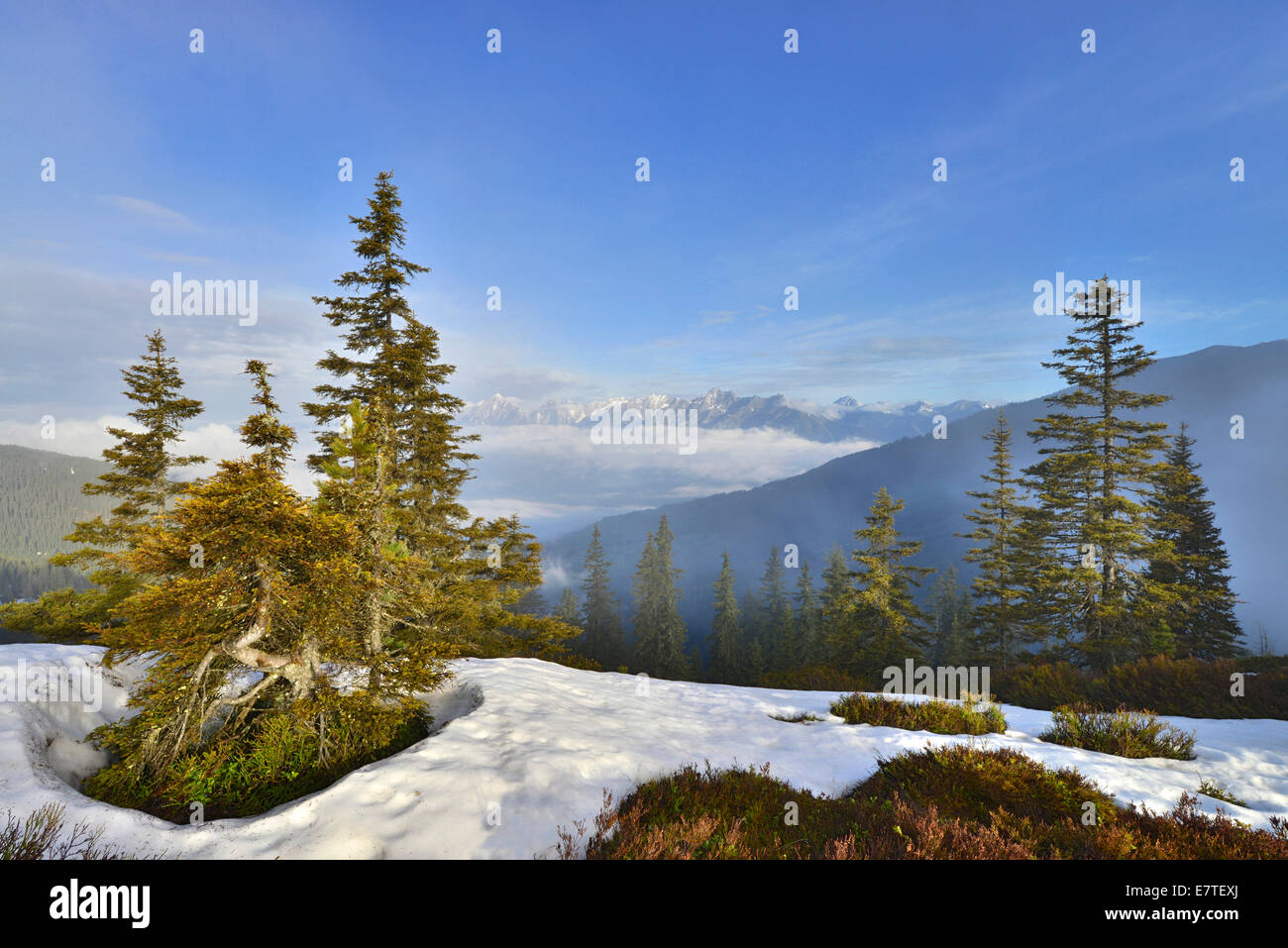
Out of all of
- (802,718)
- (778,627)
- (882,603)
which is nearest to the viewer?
(802,718)

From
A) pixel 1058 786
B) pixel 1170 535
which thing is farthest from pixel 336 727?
pixel 1170 535

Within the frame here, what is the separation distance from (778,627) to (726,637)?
31.3 ft

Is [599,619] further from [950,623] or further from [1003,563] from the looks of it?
[950,623]

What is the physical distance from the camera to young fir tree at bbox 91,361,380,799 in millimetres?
5004

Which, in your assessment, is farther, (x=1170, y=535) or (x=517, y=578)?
(x=1170, y=535)

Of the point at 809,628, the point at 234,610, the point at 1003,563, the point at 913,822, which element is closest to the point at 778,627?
the point at 809,628

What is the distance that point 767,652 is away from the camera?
59094mm

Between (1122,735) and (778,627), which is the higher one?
(1122,735)

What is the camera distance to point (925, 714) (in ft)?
29.1

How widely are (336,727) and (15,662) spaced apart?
213 inches

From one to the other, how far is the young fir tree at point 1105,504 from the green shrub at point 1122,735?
1527 cm

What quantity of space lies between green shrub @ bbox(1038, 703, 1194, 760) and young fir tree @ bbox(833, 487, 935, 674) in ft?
55.1

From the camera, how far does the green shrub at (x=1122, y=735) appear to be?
731 cm
